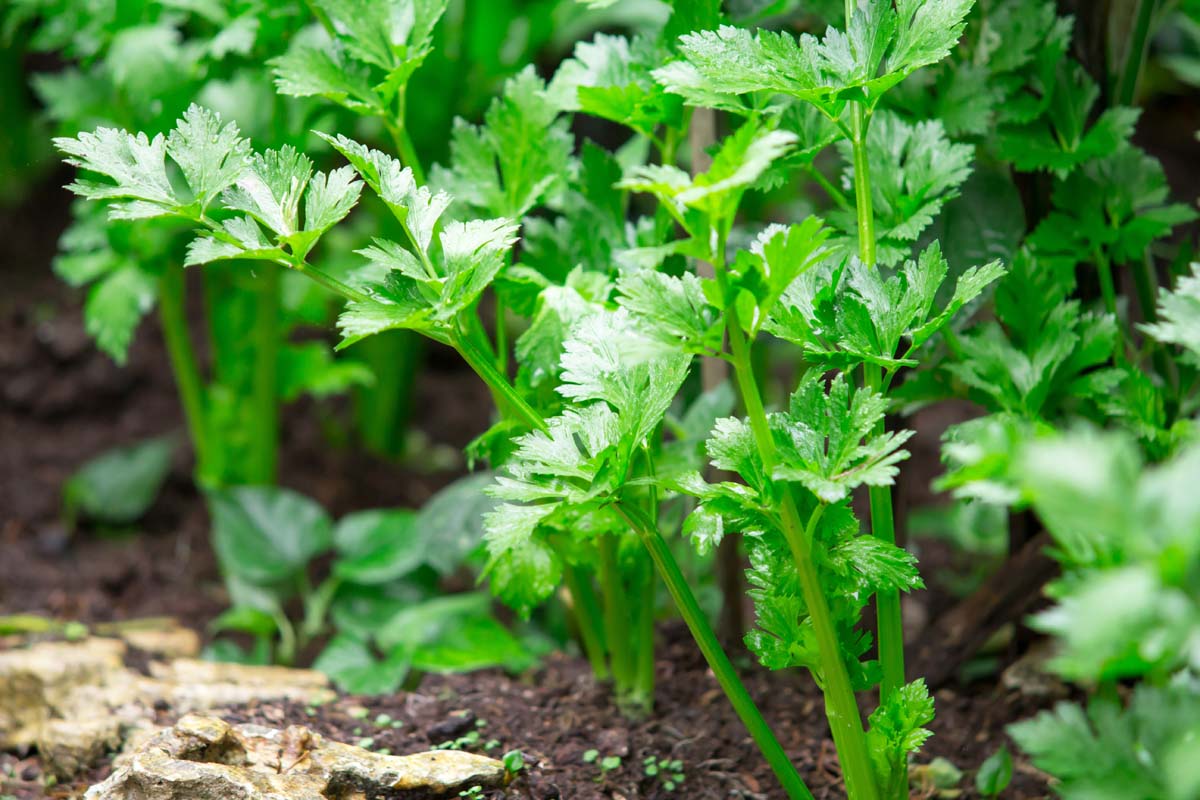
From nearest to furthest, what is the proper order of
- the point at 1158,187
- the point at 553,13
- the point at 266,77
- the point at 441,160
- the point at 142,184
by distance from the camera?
the point at 142,184 → the point at 1158,187 → the point at 266,77 → the point at 441,160 → the point at 553,13

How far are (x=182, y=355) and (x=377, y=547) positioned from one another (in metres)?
0.46

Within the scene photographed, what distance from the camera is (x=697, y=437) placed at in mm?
1311

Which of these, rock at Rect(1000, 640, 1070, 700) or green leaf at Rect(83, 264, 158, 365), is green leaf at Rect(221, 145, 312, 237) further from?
rock at Rect(1000, 640, 1070, 700)

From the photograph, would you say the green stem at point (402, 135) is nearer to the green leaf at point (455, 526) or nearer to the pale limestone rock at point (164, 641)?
the green leaf at point (455, 526)

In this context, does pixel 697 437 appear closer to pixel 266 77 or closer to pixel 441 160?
pixel 266 77

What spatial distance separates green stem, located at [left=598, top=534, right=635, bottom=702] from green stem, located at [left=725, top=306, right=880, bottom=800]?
1.07 ft

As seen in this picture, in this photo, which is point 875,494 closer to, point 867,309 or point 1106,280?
point 867,309

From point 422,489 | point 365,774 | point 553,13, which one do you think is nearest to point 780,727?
point 365,774

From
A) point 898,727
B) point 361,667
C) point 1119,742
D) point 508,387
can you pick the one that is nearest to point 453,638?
point 361,667

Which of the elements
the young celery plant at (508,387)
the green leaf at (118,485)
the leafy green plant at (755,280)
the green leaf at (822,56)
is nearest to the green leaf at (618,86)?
the leafy green plant at (755,280)

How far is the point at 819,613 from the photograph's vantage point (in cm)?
97

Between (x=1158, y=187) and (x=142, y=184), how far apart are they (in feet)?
3.51

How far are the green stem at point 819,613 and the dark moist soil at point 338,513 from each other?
0.20 m

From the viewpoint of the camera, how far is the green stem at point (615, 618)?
1.27 m
